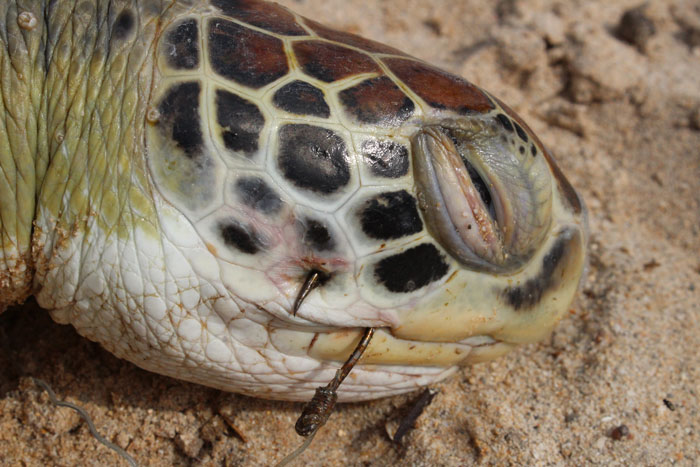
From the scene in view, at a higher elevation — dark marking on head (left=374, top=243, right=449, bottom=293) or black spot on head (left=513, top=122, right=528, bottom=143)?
black spot on head (left=513, top=122, right=528, bottom=143)

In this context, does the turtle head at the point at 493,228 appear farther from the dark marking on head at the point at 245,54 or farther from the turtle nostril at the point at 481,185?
the dark marking on head at the point at 245,54

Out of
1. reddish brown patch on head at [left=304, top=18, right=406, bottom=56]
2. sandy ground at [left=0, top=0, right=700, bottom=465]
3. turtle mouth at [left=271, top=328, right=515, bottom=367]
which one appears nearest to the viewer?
turtle mouth at [left=271, top=328, right=515, bottom=367]

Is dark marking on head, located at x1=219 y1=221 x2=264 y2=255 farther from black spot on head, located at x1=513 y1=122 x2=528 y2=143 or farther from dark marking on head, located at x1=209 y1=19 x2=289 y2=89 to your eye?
black spot on head, located at x1=513 y1=122 x2=528 y2=143

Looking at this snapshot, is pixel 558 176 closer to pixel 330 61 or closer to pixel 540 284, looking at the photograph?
pixel 540 284

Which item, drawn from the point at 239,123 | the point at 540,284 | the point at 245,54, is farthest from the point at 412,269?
the point at 245,54

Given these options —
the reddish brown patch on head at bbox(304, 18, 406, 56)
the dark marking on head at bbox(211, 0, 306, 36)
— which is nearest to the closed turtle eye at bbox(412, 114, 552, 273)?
the reddish brown patch on head at bbox(304, 18, 406, 56)

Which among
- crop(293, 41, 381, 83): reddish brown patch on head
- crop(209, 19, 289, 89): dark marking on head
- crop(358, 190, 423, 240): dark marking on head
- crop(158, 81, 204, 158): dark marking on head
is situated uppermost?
crop(293, 41, 381, 83): reddish brown patch on head

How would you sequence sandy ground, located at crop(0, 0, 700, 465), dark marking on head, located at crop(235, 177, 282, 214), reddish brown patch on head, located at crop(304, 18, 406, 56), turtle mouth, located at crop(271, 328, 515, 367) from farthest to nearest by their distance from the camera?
1. sandy ground, located at crop(0, 0, 700, 465)
2. reddish brown patch on head, located at crop(304, 18, 406, 56)
3. turtle mouth, located at crop(271, 328, 515, 367)
4. dark marking on head, located at crop(235, 177, 282, 214)

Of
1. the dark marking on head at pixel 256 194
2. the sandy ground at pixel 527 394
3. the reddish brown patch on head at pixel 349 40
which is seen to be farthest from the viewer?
the sandy ground at pixel 527 394

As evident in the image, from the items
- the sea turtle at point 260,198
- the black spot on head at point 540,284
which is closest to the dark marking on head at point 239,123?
the sea turtle at point 260,198
